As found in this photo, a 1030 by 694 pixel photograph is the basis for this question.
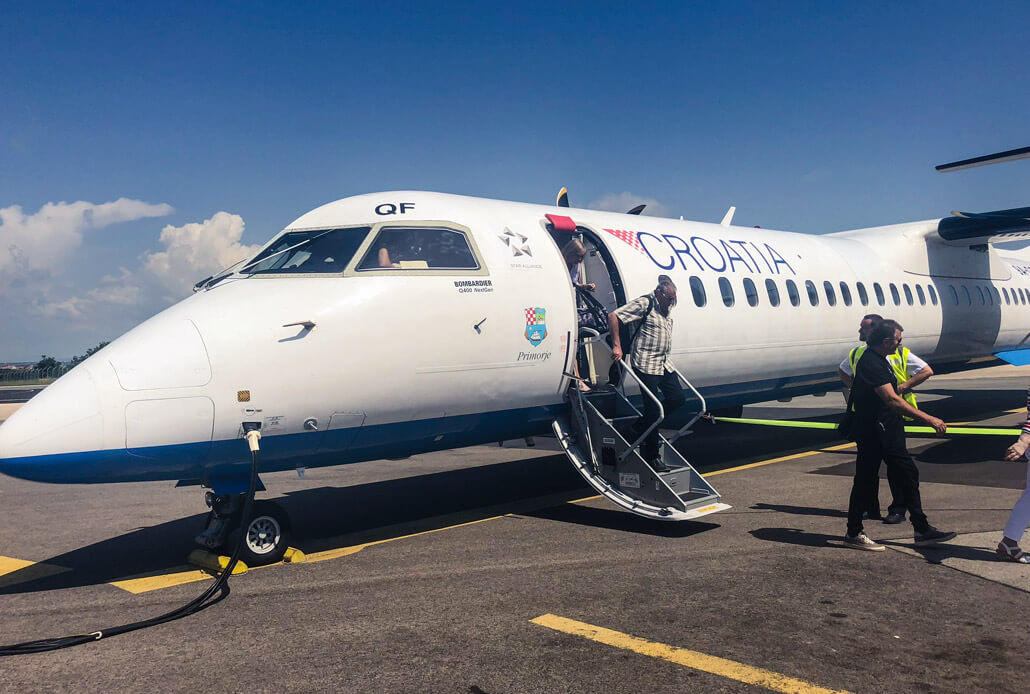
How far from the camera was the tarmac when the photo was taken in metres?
4.32

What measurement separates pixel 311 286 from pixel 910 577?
5372mm

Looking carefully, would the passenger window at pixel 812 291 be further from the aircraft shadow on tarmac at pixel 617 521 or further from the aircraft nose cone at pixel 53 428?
the aircraft nose cone at pixel 53 428

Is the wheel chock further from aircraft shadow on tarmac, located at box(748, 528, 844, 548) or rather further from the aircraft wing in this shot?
the aircraft wing

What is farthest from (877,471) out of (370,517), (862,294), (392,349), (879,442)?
(862,294)

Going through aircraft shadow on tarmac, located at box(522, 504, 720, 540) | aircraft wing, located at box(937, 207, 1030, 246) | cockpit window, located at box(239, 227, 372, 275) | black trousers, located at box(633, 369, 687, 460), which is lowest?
aircraft shadow on tarmac, located at box(522, 504, 720, 540)

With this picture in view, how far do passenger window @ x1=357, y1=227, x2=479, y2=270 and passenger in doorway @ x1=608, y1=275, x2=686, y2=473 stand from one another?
67.8 inches

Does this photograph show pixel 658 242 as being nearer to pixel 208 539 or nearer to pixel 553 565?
pixel 553 565

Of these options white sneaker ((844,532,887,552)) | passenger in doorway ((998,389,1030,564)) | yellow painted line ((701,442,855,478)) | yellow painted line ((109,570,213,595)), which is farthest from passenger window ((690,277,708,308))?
yellow painted line ((109,570,213,595))

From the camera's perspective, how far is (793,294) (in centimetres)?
1166

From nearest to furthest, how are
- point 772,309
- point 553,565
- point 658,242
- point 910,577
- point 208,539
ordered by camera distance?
point 910,577 → point 553,565 → point 208,539 → point 658,242 → point 772,309

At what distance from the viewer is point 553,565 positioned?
6430 millimetres

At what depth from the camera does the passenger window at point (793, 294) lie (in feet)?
38.0

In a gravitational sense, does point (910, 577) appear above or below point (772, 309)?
below

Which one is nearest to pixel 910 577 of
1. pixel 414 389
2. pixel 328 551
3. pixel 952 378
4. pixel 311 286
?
pixel 414 389
